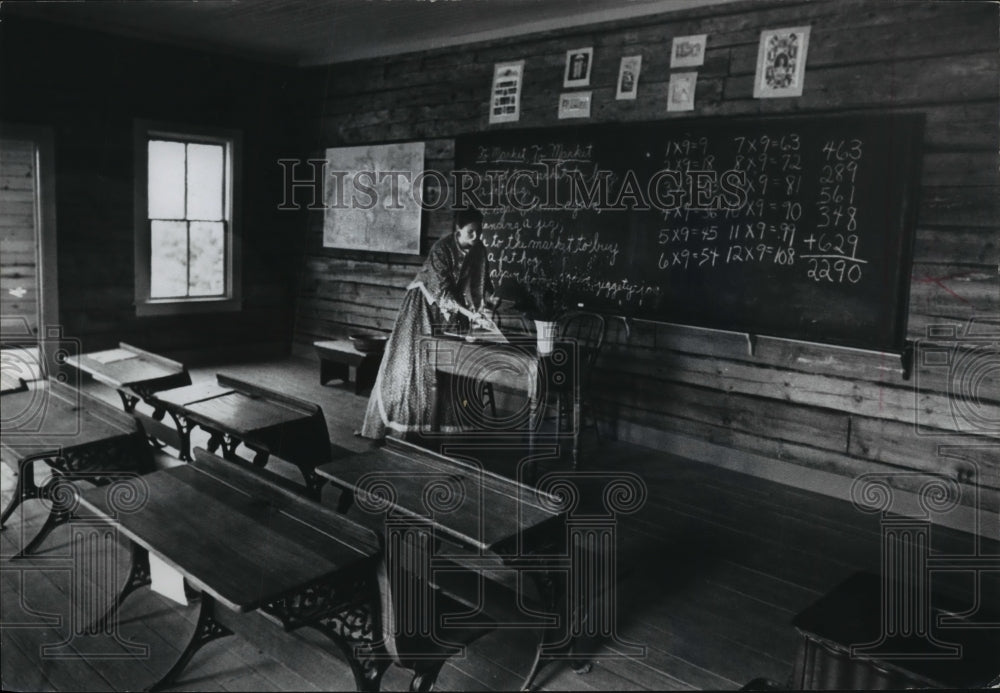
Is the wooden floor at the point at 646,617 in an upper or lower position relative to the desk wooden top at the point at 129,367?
lower

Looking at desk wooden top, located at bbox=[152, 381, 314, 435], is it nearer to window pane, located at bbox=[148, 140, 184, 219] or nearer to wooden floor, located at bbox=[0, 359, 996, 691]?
wooden floor, located at bbox=[0, 359, 996, 691]

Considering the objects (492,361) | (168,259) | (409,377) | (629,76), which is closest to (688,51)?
(629,76)

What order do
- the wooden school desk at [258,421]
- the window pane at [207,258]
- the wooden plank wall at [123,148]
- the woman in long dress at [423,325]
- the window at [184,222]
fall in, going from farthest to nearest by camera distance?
1. the window pane at [207,258]
2. the window at [184,222]
3. the wooden plank wall at [123,148]
4. the woman in long dress at [423,325]
5. the wooden school desk at [258,421]

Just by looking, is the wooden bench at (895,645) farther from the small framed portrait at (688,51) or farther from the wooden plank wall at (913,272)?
the small framed portrait at (688,51)

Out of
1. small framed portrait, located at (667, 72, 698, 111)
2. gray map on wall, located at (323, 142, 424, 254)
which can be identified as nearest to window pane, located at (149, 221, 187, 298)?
gray map on wall, located at (323, 142, 424, 254)

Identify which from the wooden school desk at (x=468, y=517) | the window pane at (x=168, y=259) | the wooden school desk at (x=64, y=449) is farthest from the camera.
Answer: the window pane at (x=168, y=259)

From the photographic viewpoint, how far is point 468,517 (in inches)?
105

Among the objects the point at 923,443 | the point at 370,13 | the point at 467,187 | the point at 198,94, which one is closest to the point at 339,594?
the point at 923,443

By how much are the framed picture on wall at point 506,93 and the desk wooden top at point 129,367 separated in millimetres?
3214

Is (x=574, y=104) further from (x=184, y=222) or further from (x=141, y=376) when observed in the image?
(x=184, y=222)

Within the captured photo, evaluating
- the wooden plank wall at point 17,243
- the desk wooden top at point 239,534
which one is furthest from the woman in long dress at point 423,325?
the wooden plank wall at point 17,243

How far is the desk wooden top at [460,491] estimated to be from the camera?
8.52ft

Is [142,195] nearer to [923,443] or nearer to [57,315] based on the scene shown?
[57,315]

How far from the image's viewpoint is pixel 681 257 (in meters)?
5.29
